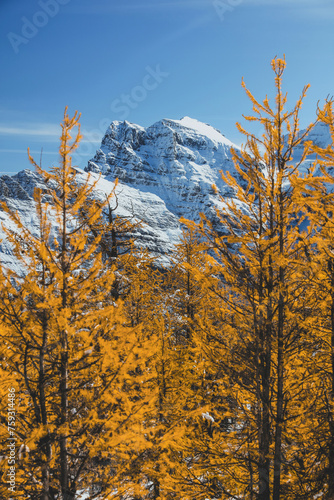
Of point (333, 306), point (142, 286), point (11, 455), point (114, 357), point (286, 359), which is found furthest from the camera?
point (142, 286)

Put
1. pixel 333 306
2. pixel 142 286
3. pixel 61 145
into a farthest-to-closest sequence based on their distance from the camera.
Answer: pixel 142 286
pixel 333 306
pixel 61 145

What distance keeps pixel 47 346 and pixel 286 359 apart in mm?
3489

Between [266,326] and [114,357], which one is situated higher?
[266,326]

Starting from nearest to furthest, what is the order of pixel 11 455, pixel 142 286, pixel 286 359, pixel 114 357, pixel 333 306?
pixel 11 455, pixel 114 357, pixel 286 359, pixel 333 306, pixel 142 286

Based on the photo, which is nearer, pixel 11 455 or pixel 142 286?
pixel 11 455

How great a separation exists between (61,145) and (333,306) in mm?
4979

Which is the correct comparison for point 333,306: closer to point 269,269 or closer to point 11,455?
point 269,269

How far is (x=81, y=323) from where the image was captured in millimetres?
3914

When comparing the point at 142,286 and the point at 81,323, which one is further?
the point at 142,286

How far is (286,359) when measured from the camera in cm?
466

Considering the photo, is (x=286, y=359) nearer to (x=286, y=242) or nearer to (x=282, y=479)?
(x=286, y=242)

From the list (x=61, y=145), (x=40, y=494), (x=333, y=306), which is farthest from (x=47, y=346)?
(x=333, y=306)

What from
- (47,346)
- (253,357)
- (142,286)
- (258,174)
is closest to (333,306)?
(253,357)

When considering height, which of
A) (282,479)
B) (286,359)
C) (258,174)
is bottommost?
(282,479)
